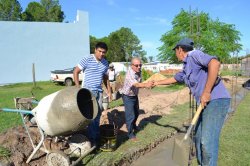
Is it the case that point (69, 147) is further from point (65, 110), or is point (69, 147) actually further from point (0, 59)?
point (0, 59)

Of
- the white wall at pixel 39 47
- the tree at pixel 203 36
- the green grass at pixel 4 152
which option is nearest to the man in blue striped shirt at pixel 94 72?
the green grass at pixel 4 152

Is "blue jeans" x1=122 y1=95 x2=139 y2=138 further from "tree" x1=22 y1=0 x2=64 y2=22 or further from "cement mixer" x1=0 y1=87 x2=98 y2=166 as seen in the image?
"tree" x1=22 y1=0 x2=64 y2=22

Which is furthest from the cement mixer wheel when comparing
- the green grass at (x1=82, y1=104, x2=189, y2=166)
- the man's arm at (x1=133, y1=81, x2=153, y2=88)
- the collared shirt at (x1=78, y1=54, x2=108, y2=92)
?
the man's arm at (x1=133, y1=81, x2=153, y2=88)

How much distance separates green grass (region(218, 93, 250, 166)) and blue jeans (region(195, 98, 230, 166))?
4.69 ft

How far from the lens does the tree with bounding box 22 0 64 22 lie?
57312 millimetres

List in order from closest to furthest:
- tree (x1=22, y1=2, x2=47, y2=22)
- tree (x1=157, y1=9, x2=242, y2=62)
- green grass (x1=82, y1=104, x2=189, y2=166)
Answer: green grass (x1=82, y1=104, x2=189, y2=166)
tree (x1=157, y1=9, x2=242, y2=62)
tree (x1=22, y1=2, x2=47, y2=22)

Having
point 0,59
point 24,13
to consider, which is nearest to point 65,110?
point 0,59

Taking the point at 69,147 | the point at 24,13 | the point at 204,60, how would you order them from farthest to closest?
the point at 24,13, the point at 69,147, the point at 204,60

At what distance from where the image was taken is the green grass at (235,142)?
527 cm

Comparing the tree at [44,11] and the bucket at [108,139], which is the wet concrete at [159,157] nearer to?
the bucket at [108,139]

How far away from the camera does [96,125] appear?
18.3ft

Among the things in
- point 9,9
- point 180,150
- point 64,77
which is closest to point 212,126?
point 180,150

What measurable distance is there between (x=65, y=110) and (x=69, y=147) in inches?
51.5

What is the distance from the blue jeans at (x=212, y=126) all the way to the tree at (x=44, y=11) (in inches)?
2241
